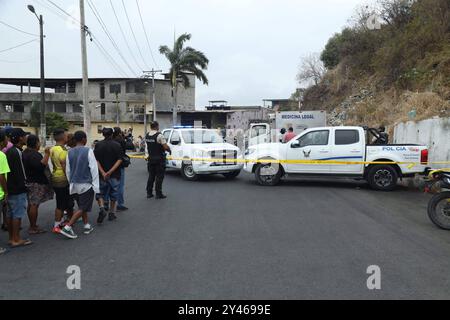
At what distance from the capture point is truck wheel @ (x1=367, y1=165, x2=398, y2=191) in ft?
36.4

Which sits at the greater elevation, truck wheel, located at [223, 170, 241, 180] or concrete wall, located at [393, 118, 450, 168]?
concrete wall, located at [393, 118, 450, 168]

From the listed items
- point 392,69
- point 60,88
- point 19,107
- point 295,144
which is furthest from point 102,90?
point 295,144

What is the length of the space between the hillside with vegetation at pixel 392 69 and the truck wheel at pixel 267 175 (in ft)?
21.1

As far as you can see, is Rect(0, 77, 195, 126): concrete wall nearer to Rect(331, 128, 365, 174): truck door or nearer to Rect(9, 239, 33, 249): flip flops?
Rect(331, 128, 365, 174): truck door

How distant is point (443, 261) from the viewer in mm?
5043

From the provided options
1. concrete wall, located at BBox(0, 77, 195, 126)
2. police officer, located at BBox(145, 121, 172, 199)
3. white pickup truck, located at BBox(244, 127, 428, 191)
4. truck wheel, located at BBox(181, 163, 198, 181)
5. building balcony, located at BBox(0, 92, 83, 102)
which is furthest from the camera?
building balcony, located at BBox(0, 92, 83, 102)

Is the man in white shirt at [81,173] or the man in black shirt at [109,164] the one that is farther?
the man in black shirt at [109,164]

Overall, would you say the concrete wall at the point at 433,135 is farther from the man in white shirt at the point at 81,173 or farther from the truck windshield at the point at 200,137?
the man in white shirt at the point at 81,173

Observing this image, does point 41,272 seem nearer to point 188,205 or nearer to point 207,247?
point 207,247

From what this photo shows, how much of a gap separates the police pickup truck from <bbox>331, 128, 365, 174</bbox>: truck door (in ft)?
10.4

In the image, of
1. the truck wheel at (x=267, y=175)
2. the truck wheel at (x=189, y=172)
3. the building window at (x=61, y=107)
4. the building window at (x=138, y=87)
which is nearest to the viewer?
the truck wheel at (x=267, y=175)

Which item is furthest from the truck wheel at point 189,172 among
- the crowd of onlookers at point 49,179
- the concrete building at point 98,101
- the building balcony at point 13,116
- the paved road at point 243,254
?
the building balcony at point 13,116

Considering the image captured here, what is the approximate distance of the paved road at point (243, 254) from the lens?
413 centimetres

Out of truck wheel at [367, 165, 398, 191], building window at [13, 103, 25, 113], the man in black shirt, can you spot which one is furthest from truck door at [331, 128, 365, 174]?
building window at [13, 103, 25, 113]
